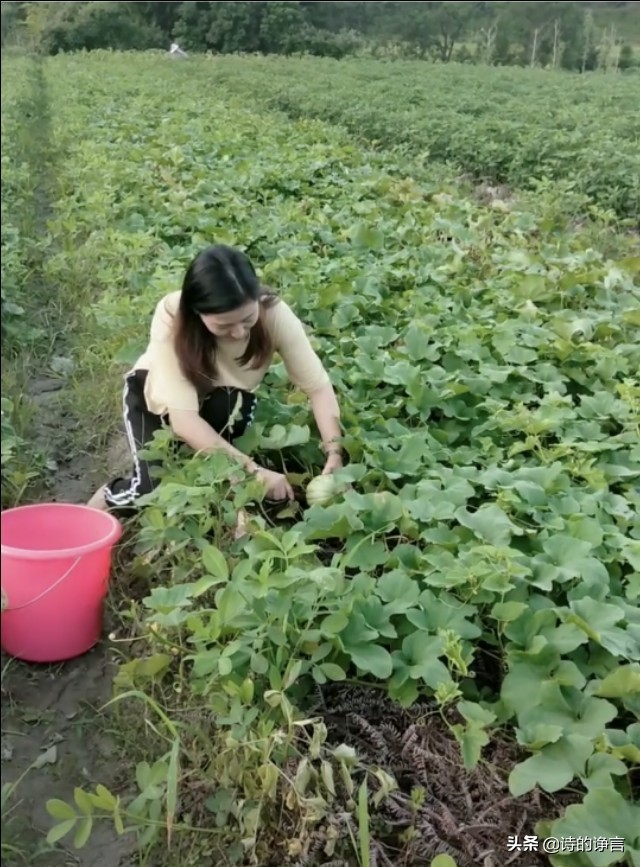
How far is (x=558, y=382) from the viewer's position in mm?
3330

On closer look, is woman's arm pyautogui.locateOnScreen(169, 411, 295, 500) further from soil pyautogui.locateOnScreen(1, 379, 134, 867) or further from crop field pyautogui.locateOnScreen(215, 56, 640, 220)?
crop field pyautogui.locateOnScreen(215, 56, 640, 220)

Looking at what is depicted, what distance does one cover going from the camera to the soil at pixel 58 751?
153 centimetres

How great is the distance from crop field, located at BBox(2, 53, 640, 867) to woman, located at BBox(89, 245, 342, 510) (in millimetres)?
98

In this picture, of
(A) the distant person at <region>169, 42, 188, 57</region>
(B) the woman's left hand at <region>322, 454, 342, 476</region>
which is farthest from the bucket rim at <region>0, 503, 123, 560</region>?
(A) the distant person at <region>169, 42, 188, 57</region>

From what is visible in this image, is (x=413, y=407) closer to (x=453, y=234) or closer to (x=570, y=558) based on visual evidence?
(x=570, y=558)

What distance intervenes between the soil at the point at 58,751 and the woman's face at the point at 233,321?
0.84 metres

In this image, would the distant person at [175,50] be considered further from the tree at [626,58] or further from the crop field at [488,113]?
the crop field at [488,113]

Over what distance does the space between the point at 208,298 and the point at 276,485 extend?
0.55 metres

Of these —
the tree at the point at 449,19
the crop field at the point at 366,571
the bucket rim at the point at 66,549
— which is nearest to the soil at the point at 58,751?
the crop field at the point at 366,571

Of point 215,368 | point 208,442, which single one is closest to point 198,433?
point 208,442

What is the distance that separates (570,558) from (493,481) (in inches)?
15.7

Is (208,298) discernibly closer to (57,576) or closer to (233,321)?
(233,321)

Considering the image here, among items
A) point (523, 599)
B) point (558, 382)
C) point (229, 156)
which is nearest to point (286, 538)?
point (523, 599)

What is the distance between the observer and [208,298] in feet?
7.85
